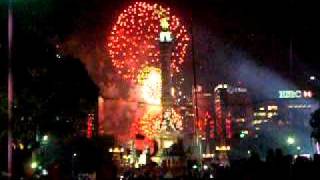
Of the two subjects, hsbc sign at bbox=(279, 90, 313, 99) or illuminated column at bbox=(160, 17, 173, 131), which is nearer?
hsbc sign at bbox=(279, 90, 313, 99)

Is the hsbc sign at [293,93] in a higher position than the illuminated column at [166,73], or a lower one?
lower

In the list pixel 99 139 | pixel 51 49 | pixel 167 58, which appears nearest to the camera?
pixel 51 49

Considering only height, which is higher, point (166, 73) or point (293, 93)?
point (166, 73)

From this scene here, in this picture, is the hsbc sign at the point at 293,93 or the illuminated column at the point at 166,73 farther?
the illuminated column at the point at 166,73

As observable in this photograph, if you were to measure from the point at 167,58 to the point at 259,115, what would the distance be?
22552mm

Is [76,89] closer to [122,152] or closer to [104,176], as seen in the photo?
[104,176]

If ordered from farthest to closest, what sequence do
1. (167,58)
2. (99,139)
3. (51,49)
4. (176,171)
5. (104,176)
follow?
1. (167,58)
2. (99,139)
3. (176,171)
4. (51,49)
5. (104,176)

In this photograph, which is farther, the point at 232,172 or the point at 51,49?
the point at 51,49

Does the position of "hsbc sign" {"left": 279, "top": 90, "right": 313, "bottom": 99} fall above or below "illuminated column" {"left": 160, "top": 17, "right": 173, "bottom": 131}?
below

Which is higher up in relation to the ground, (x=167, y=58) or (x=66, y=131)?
(x=167, y=58)

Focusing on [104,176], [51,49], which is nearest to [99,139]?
[51,49]

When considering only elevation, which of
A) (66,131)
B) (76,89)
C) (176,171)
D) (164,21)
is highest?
(164,21)

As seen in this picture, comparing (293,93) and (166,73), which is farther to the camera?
(166,73)

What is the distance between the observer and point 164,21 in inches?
1880
